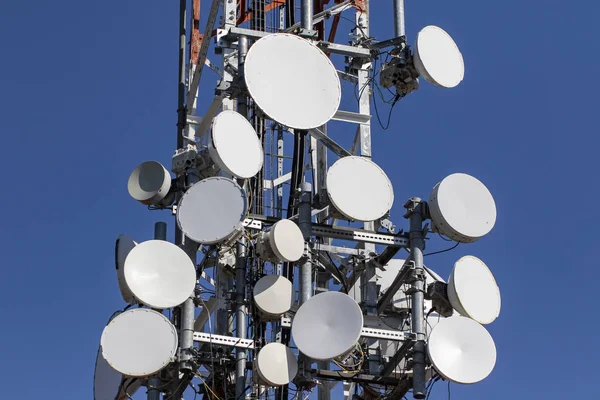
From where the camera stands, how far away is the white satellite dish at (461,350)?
2217 centimetres

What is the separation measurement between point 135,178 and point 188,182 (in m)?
1.01

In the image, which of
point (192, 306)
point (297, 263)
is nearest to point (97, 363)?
point (192, 306)

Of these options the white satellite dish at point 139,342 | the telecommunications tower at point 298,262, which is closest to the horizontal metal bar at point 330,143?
the telecommunications tower at point 298,262

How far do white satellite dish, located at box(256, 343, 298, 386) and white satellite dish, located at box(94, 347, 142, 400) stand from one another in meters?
2.35

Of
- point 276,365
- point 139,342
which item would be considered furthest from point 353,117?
point 139,342

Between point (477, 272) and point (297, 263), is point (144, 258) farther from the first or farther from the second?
point (477, 272)

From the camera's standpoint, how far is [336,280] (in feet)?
86.2

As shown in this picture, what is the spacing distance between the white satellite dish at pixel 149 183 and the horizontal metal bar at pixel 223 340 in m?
2.86

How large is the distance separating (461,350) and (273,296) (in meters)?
3.47

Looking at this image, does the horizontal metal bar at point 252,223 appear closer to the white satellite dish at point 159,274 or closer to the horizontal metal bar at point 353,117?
the white satellite dish at point 159,274

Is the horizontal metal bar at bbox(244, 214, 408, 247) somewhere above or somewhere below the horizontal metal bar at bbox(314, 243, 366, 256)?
above

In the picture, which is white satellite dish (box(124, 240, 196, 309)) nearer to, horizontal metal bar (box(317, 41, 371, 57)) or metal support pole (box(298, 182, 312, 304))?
metal support pole (box(298, 182, 312, 304))

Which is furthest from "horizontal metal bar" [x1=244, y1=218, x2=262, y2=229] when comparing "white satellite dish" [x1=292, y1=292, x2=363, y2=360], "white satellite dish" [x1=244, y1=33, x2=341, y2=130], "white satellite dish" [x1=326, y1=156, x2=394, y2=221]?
"white satellite dish" [x1=292, y1=292, x2=363, y2=360]

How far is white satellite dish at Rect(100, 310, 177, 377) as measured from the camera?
70.3ft
